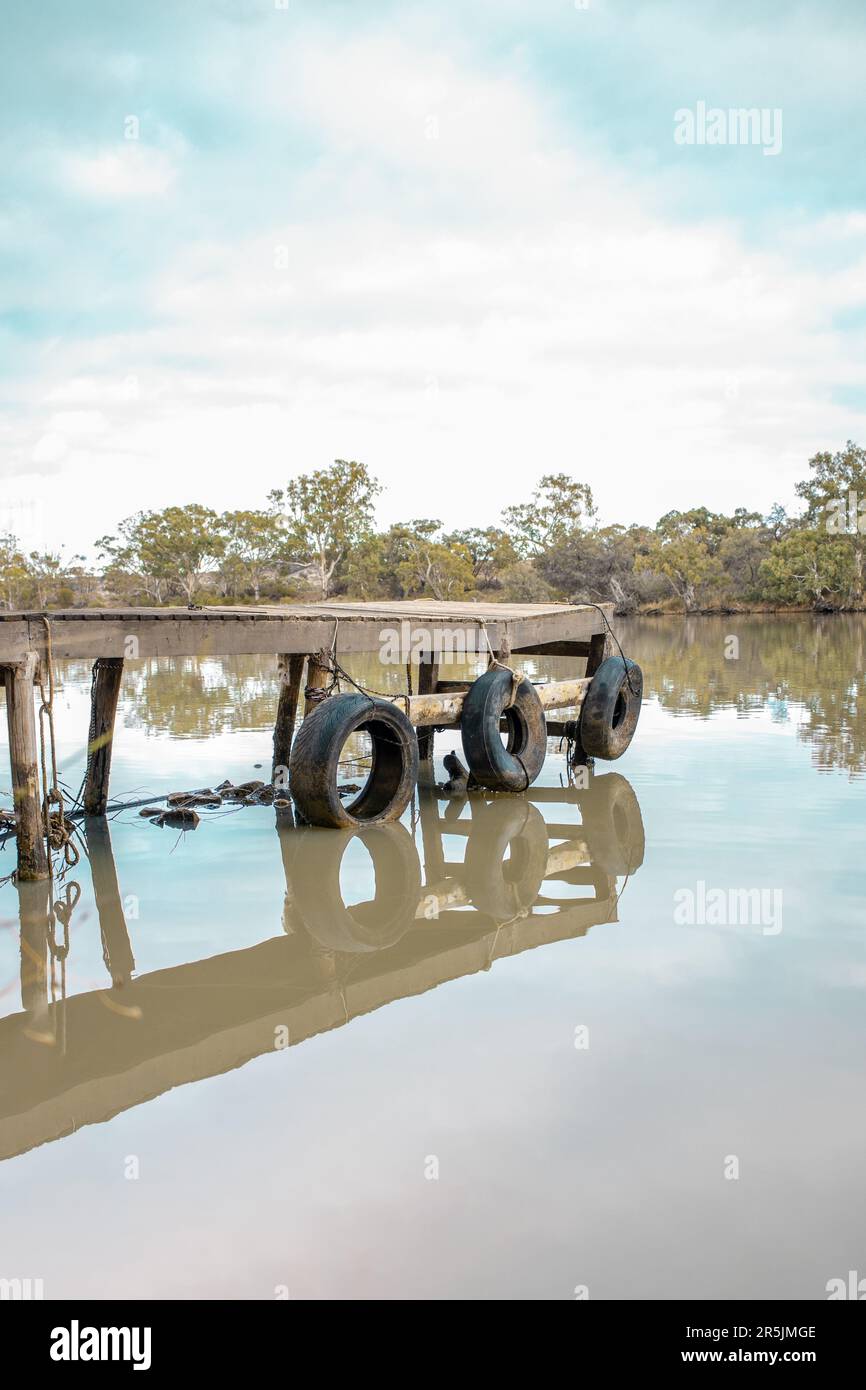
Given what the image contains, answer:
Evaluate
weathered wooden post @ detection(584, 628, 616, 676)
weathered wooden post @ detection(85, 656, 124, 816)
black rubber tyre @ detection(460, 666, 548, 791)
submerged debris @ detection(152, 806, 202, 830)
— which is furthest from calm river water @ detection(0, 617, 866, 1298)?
weathered wooden post @ detection(584, 628, 616, 676)

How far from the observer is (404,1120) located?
154 inches

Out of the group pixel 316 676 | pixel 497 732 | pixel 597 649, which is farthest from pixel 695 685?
A: pixel 316 676

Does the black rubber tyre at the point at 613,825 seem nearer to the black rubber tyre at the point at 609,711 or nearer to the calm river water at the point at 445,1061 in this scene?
the calm river water at the point at 445,1061

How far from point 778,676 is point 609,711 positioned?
33.0 feet

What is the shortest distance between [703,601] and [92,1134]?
182 feet

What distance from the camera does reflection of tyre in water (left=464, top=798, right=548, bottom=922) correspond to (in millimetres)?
6738

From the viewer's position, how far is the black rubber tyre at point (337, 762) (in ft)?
26.1

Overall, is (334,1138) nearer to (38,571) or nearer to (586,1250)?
(586,1250)

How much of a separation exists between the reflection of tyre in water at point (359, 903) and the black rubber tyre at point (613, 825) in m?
1.38

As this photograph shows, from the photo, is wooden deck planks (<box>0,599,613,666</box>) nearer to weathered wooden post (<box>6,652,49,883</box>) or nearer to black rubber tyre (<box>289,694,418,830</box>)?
weathered wooden post (<box>6,652,49,883</box>)

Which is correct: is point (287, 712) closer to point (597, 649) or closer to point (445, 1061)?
point (597, 649)

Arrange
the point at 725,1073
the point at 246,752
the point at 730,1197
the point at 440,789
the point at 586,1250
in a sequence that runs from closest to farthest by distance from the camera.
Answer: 1. the point at 586,1250
2. the point at 730,1197
3. the point at 725,1073
4. the point at 440,789
5. the point at 246,752

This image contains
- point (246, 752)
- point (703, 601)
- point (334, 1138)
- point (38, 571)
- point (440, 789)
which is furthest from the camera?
point (38, 571)

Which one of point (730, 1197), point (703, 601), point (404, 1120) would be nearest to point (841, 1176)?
point (730, 1197)
